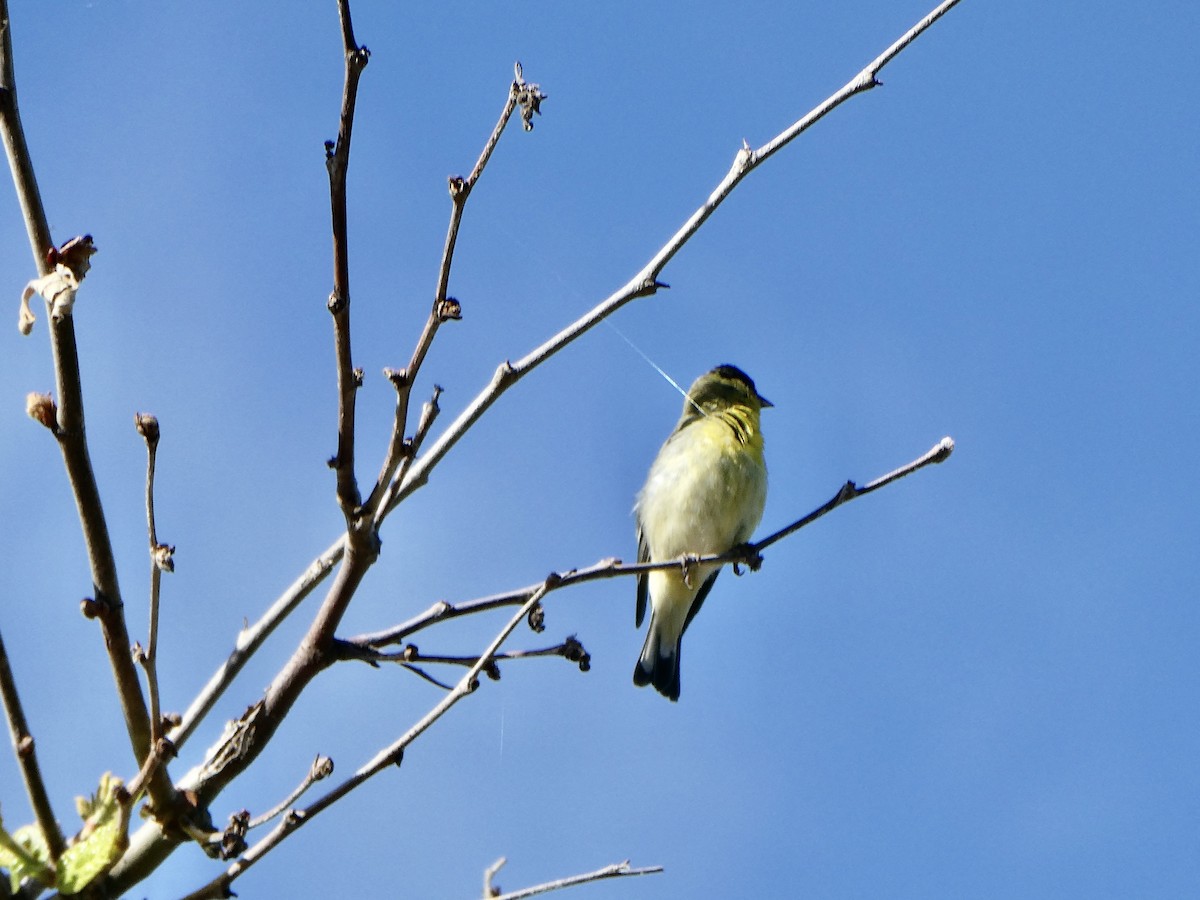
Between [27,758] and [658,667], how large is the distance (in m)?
5.34

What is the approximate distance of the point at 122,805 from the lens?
1.84 m

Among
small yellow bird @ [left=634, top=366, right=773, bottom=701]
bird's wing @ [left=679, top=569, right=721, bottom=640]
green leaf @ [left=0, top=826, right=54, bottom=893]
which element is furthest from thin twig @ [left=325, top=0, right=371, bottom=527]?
bird's wing @ [left=679, top=569, right=721, bottom=640]

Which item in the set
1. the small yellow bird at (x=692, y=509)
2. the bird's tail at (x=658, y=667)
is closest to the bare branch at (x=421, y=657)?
the small yellow bird at (x=692, y=509)

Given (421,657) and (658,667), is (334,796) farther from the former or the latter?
(658,667)

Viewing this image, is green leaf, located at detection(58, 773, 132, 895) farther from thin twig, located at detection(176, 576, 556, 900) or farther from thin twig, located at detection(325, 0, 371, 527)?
thin twig, located at detection(325, 0, 371, 527)

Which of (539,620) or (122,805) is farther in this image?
(539,620)

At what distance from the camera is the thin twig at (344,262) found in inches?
66.0

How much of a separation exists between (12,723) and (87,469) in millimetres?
344

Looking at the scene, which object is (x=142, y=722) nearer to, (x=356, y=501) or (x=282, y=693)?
(x=282, y=693)

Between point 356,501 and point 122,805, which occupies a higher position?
point 356,501

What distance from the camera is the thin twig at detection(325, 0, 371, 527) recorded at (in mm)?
1676

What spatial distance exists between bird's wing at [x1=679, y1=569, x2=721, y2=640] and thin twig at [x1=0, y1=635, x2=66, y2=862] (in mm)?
5369

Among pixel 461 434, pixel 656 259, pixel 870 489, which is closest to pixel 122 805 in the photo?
pixel 461 434

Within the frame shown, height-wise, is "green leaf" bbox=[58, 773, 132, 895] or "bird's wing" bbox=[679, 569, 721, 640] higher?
"bird's wing" bbox=[679, 569, 721, 640]
